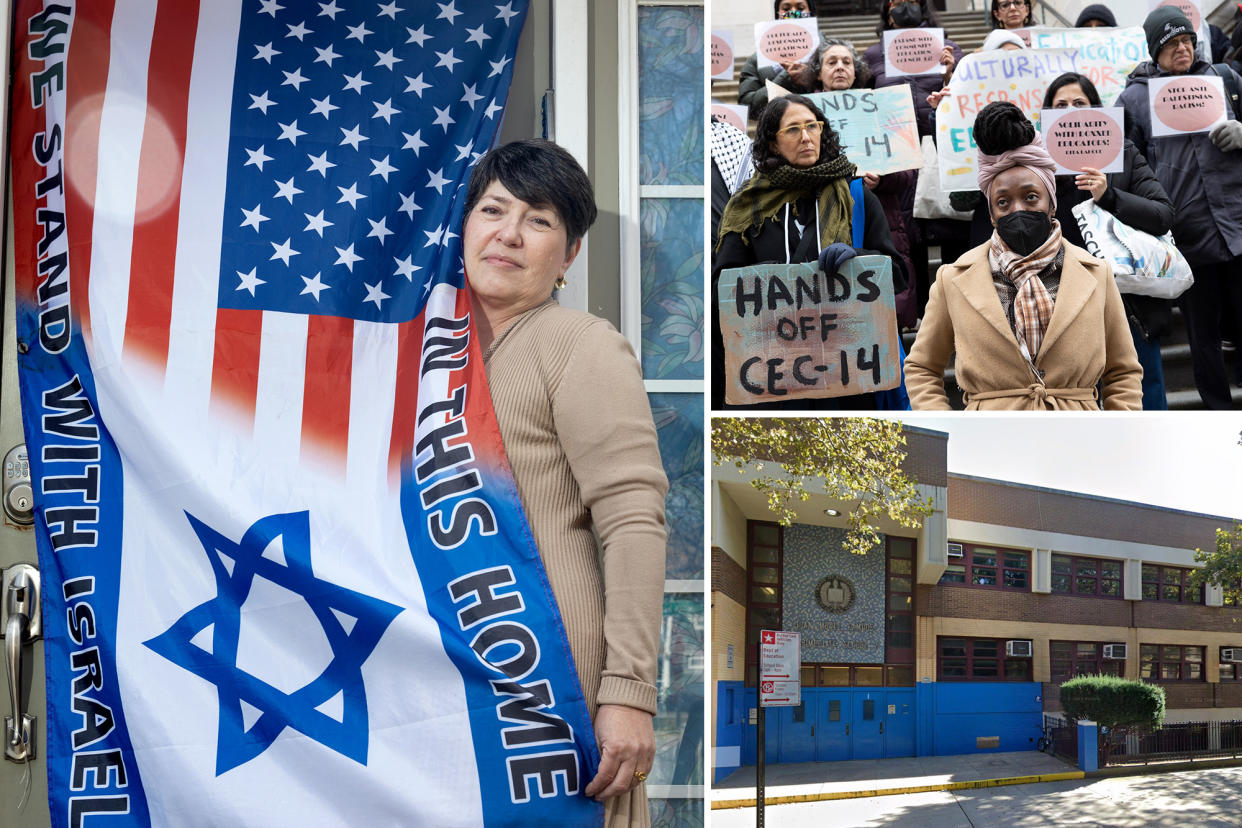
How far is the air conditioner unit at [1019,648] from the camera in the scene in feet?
8.92

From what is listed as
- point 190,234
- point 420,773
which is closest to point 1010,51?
point 190,234

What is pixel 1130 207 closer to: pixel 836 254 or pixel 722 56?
pixel 836 254

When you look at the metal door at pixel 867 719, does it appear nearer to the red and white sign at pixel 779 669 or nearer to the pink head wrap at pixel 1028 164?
the red and white sign at pixel 779 669

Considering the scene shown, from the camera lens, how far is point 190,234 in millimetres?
2338

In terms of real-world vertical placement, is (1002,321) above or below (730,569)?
above

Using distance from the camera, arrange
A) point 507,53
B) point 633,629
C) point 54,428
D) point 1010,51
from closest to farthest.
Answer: point 633,629
point 54,428
point 507,53
point 1010,51

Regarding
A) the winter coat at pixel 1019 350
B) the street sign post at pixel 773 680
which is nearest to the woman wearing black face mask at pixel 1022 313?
the winter coat at pixel 1019 350

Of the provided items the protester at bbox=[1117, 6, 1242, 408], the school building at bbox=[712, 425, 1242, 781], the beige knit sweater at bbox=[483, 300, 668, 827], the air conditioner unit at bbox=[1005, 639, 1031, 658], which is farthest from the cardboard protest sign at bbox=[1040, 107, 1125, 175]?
the beige knit sweater at bbox=[483, 300, 668, 827]

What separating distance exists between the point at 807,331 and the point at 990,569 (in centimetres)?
76

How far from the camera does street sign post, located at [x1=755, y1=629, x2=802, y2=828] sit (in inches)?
106

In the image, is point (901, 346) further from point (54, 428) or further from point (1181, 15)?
point (54, 428)

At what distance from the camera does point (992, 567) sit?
108 inches

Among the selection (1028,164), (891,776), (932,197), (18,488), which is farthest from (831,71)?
(18,488)

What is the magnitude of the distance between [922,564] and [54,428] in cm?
202
